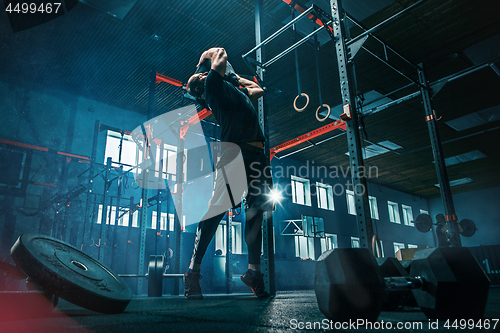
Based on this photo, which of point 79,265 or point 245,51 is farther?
point 245,51

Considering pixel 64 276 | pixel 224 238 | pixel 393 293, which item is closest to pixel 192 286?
pixel 64 276

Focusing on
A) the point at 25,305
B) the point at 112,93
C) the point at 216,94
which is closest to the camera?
the point at 25,305

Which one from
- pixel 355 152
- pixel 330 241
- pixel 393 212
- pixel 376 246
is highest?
pixel 393 212

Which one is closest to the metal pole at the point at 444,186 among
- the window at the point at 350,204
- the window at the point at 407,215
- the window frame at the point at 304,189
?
the window frame at the point at 304,189

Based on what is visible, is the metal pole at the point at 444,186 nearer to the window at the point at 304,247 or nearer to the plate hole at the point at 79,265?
the plate hole at the point at 79,265

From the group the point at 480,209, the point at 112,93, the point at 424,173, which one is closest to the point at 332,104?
the point at 112,93

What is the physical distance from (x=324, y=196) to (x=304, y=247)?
2.71 metres

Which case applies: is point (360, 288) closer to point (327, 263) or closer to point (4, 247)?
point (327, 263)

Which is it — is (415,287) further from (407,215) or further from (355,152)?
(407,215)

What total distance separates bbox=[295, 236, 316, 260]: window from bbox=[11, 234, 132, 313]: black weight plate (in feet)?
35.2

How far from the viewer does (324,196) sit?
528 inches

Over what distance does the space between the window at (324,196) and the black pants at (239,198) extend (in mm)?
11305

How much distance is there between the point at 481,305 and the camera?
2.60 ft

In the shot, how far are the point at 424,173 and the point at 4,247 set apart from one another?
15405 millimetres
